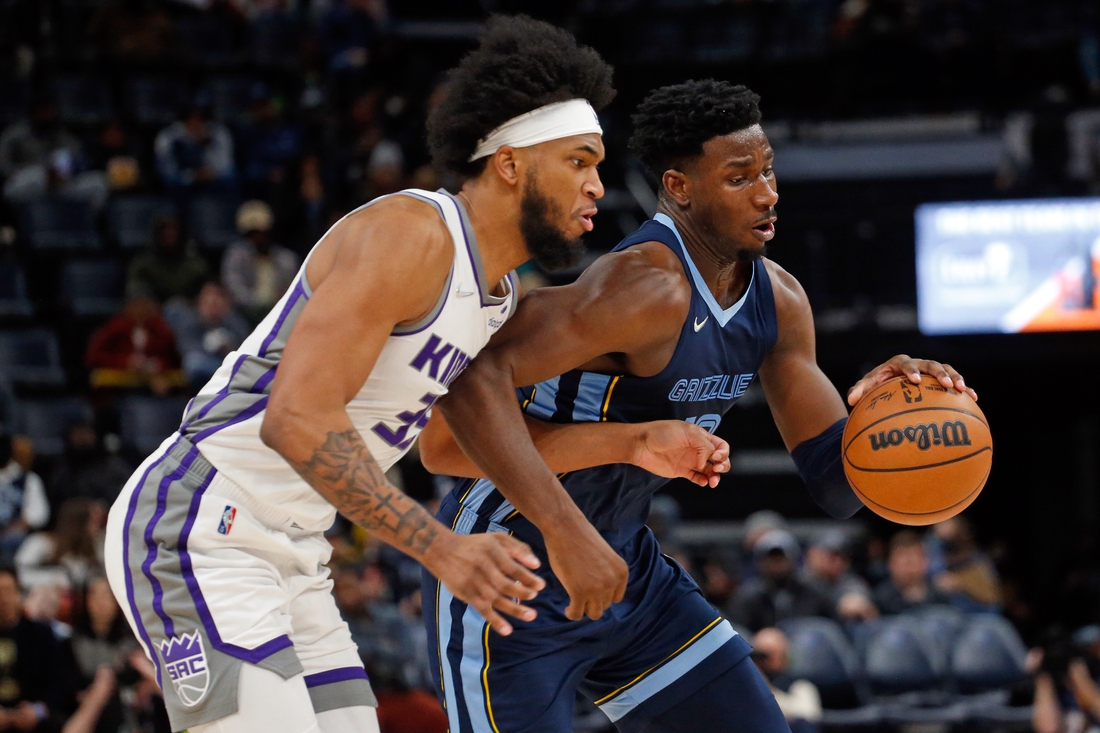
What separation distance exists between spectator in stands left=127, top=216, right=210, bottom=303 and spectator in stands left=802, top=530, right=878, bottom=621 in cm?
559

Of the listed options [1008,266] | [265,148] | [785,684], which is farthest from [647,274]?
[265,148]

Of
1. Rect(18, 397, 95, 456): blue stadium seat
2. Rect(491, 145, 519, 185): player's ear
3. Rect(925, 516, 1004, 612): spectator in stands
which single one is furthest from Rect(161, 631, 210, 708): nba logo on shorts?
Rect(925, 516, 1004, 612): spectator in stands

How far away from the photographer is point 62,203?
39.7 feet

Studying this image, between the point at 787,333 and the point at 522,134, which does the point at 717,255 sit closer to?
the point at 787,333

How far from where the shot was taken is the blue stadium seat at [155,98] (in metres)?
13.8

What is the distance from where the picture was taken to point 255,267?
467 inches

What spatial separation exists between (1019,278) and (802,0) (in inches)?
193

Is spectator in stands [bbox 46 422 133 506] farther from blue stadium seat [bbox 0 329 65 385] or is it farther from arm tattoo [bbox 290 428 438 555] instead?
arm tattoo [bbox 290 428 438 555]

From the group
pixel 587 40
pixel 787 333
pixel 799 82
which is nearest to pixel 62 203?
pixel 587 40

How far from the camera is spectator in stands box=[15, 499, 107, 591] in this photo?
8.22m

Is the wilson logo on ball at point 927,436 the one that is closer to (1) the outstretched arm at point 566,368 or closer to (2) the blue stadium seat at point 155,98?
(1) the outstretched arm at point 566,368

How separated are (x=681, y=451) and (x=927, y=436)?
807 millimetres

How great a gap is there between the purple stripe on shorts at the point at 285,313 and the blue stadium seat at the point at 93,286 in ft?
29.4

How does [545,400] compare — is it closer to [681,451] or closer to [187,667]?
[681,451]
